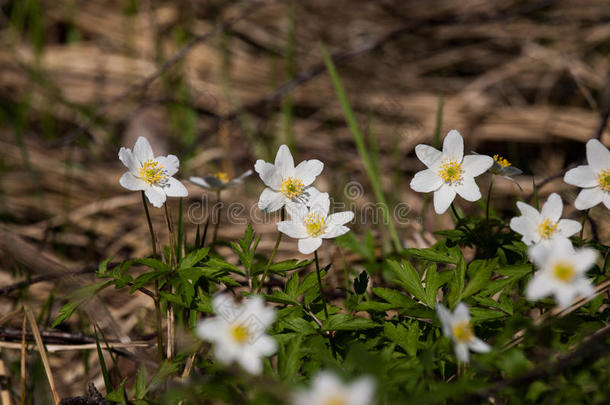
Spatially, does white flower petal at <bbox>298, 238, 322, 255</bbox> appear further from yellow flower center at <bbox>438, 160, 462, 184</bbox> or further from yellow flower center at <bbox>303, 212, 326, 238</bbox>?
yellow flower center at <bbox>438, 160, 462, 184</bbox>

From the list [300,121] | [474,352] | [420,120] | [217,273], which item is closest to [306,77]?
[300,121]

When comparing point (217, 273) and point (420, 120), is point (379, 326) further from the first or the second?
point (420, 120)

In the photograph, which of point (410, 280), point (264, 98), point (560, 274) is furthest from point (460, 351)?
point (264, 98)

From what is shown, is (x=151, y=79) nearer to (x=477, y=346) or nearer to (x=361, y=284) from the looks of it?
(x=361, y=284)

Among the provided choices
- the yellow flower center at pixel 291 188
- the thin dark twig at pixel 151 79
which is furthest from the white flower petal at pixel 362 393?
the thin dark twig at pixel 151 79

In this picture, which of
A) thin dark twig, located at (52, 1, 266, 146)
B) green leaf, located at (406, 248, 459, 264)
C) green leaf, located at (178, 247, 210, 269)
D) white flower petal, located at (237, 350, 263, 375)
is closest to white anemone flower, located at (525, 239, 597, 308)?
green leaf, located at (406, 248, 459, 264)

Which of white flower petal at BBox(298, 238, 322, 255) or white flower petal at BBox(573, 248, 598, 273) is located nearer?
white flower petal at BBox(573, 248, 598, 273)

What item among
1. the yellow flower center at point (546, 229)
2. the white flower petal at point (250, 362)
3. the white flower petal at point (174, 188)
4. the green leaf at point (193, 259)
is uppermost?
the white flower petal at point (174, 188)

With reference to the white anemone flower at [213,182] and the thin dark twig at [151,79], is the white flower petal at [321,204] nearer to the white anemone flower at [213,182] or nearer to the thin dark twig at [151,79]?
the white anemone flower at [213,182]
